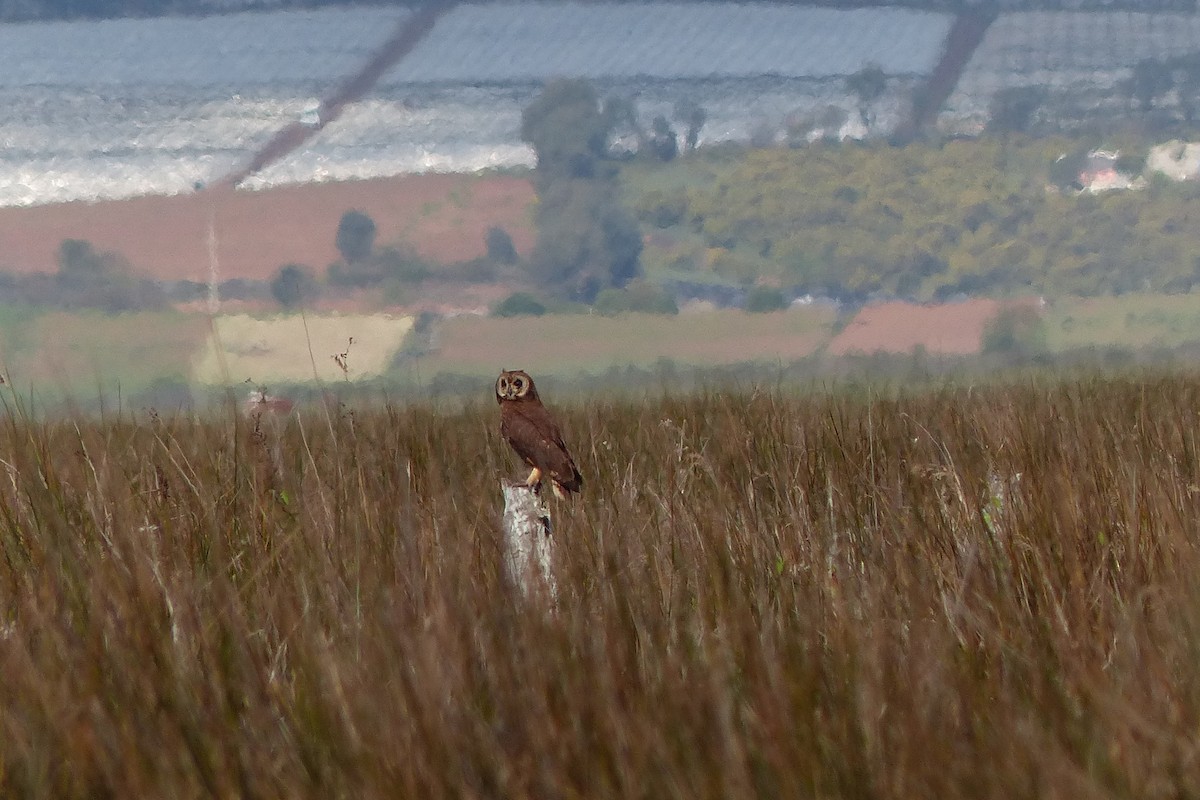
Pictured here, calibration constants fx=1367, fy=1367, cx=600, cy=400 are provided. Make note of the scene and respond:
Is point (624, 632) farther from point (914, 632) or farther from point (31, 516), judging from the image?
point (31, 516)

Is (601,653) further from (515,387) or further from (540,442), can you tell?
(515,387)

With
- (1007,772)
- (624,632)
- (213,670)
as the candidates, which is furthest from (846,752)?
(213,670)

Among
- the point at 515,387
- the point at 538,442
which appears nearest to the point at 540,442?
the point at 538,442

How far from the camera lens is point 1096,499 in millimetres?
3803

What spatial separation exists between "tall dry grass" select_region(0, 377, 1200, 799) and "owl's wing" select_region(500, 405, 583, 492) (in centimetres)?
14

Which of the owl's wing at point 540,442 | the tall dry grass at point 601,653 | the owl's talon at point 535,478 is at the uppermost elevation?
the owl's wing at point 540,442

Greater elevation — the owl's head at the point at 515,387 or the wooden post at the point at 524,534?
the owl's head at the point at 515,387

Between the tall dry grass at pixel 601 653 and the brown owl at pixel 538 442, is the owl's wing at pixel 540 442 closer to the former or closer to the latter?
the brown owl at pixel 538 442

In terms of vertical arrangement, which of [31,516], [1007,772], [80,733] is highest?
[31,516]

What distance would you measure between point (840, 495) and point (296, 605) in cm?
217

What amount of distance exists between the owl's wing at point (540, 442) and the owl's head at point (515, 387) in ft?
0.55

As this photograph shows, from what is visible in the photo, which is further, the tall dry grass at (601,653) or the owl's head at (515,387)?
the owl's head at (515,387)

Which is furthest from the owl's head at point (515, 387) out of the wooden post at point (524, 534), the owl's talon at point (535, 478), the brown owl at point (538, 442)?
the wooden post at point (524, 534)

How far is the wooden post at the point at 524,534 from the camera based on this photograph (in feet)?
9.91
